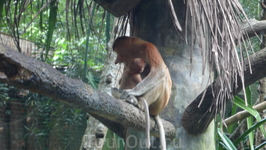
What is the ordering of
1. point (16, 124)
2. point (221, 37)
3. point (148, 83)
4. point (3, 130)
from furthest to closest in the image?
point (16, 124) < point (3, 130) < point (148, 83) < point (221, 37)

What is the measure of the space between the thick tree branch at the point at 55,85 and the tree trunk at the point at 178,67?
A: 0.63m

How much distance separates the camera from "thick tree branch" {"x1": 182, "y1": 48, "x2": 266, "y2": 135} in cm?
225

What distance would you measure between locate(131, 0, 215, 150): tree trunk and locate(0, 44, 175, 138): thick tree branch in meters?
0.63

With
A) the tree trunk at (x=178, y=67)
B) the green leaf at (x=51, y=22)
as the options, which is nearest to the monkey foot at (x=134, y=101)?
the tree trunk at (x=178, y=67)

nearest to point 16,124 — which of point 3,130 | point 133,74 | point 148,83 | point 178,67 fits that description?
point 3,130

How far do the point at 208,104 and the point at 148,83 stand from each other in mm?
559

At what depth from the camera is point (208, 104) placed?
8.08ft

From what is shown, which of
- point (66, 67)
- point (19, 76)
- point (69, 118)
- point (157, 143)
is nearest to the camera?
point (19, 76)

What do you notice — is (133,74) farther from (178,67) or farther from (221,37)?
(221,37)

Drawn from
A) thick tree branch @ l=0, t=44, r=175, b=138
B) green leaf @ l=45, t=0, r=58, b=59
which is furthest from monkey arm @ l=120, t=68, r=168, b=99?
green leaf @ l=45, t=0, r=58, b=59

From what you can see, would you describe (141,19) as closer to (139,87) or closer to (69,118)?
(139,87)

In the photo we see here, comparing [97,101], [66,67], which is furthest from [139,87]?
[66,67]

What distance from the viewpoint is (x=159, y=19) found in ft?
9.41

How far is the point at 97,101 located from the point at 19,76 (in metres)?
0.53
